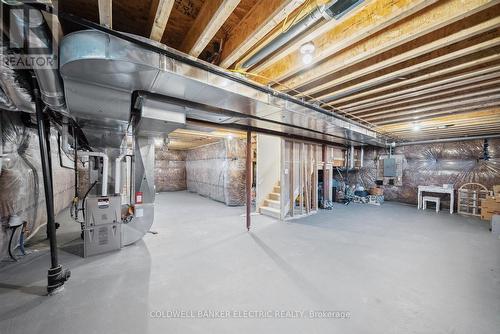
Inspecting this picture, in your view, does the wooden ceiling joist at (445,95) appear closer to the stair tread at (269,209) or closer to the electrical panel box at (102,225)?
the stair tread at (269,209)

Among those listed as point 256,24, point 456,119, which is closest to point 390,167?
point 456,119

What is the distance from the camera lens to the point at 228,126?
348 cm

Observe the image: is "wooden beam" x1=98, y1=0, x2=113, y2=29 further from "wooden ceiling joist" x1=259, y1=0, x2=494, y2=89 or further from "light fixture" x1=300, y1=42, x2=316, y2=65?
"wooden ceiling joist" x1=259, y1=0, x2=494, y2=89

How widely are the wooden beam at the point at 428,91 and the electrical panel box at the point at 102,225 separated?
Result: 4195 millimetres

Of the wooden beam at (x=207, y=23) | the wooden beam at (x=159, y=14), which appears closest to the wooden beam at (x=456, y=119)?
the wooden beam at (x=207, y=23)

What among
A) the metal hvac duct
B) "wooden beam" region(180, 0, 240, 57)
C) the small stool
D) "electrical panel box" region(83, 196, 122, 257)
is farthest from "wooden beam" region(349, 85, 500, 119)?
"electrical panel box" region(83, 196, 122, 257)

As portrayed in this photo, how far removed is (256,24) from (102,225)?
3229 millimetres

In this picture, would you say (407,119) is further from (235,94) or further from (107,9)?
(107,9)

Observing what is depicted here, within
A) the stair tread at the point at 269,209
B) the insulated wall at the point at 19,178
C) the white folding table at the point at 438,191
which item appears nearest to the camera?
the insulated wall at the point at 19,178

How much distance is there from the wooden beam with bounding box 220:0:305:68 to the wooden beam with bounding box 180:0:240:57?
0.83 ft

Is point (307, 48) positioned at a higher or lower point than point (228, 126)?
Answer: higher

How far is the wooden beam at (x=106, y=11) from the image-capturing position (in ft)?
3.95

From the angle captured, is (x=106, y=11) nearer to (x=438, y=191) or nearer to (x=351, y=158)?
(x=351, y=158)

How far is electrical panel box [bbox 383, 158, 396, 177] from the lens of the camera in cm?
704
